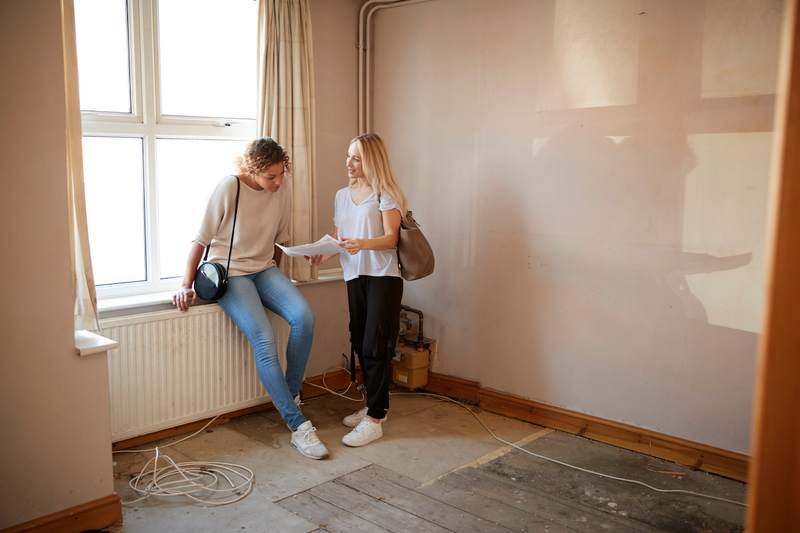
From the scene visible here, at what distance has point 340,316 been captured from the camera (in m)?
4.62

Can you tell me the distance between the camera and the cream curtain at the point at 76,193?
9.22 ft

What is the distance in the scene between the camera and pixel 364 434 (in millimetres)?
3703

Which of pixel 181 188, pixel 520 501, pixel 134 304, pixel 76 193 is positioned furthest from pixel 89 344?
pixel 520 501

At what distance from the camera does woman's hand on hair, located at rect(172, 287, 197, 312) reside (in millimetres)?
3594

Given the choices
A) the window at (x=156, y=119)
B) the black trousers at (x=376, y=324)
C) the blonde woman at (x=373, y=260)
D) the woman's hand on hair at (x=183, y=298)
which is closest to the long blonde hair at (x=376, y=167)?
the blonde woman at (x=373, y=260)

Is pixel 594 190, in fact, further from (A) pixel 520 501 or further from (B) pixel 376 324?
(A) pixel 520 501

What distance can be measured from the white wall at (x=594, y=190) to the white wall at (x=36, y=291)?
7.46 ft

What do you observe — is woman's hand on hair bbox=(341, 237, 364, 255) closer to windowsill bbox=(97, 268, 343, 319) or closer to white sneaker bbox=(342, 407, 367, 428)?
windowsill bbox=(97, 268, 343, 319)

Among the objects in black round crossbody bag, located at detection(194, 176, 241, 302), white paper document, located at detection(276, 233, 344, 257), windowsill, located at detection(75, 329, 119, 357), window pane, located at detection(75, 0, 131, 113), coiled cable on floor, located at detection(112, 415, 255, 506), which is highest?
window pane, located at detection(75, 0, 131, 113)

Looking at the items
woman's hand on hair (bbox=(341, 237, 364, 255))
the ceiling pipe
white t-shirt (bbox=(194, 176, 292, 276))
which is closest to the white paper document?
woman's hand on hair (bbox=(341, 237, 364, 255))

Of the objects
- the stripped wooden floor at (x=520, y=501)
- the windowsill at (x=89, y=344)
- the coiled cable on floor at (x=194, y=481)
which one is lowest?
the stripped wooden floor at (x=520, y=501)

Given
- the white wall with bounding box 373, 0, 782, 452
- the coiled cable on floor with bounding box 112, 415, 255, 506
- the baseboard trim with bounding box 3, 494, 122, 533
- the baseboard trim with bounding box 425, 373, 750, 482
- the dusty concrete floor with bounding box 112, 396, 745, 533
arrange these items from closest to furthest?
the baseboard trim with bounding box 3, 494, 122, 533 < the dusty concrete floor with bounding box 112, 396, 745, 533 < the coiled cable on floor with bounding box 112, 415, 255, 506 < the white wall with bounding box 373, 0, 782, 452 < the baseboard trim with bounding box 425, 373, 750, 482

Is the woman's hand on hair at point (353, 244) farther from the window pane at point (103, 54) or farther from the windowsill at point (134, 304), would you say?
the window pane at point (103, 54)

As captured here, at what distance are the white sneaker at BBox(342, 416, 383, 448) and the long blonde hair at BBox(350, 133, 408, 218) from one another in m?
1.07
